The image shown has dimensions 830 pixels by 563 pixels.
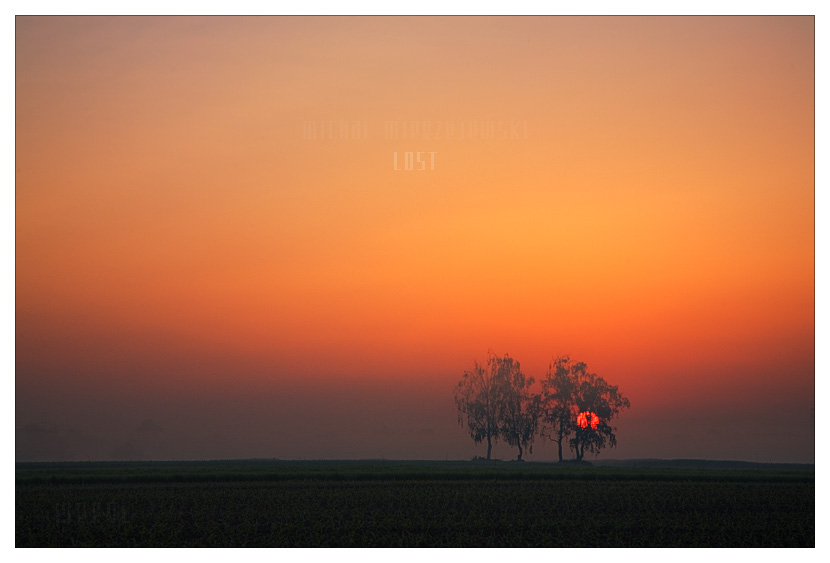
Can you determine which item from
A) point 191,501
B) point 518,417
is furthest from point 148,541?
point 518,417

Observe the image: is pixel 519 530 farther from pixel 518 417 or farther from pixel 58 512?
pixel 518 417

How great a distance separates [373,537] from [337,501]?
10.2m


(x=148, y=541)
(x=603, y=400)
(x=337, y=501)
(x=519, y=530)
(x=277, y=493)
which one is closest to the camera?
(x=148, y=541)

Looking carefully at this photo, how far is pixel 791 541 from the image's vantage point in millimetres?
30516

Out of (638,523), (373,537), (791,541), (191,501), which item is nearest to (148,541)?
(373,537)

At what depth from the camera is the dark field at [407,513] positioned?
30.4m

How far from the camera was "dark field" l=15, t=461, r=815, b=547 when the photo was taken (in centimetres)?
3038

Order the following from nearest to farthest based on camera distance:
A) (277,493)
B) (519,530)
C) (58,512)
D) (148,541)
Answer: (148,541)
(519,530)
(58,512)
(277,493)

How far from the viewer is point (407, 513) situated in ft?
119

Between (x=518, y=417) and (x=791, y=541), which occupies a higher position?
(x=518, y=417)

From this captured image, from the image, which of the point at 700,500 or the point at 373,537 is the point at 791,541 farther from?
the point at 373,537

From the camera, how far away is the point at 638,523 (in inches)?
1353

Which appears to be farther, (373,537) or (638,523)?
(638,523)

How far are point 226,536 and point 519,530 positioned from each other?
10942 mm
